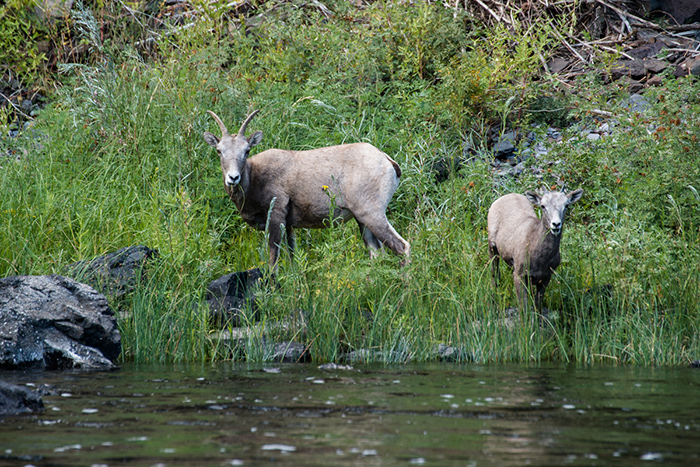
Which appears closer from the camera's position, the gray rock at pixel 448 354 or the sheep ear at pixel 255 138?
the gray rock at pixel 448 354

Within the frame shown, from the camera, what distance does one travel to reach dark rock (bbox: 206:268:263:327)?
8.18m

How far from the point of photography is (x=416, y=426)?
4328 mm

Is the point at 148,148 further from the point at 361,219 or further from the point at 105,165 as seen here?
the point at 361,219

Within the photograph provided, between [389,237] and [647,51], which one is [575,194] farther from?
[647,51]

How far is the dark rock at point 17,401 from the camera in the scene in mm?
4625

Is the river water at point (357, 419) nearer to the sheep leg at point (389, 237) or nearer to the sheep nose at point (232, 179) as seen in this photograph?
the sheep nose at point (232, 179)

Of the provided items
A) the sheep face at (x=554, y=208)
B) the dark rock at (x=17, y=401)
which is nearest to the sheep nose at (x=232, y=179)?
the sheep face at (x=554, y=208)

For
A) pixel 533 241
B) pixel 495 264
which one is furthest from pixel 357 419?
pixel 495 264

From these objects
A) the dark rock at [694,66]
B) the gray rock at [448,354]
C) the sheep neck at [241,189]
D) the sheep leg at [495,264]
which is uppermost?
the dark rock at [694,66]

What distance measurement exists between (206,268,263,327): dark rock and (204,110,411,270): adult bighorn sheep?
100 cm

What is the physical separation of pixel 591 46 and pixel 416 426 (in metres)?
11.8

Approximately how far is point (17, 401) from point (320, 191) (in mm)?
5697

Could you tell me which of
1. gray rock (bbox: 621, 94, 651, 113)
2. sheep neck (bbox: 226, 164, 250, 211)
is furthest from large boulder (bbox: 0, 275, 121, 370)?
gray rock (bbox: 621, 94, 651, 113)

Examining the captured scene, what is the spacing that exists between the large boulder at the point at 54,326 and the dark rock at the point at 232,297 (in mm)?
1187
